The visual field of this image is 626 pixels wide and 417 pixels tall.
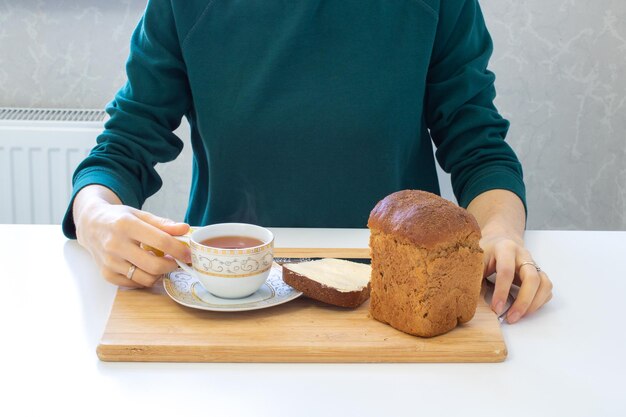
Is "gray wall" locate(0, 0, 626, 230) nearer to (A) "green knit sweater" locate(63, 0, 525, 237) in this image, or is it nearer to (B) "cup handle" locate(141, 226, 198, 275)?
(A) "green knit sweater" locate(63, 0, 525, 237)

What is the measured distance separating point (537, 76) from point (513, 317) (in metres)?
1.71

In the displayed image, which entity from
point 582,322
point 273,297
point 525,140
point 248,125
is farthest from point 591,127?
point 273,297

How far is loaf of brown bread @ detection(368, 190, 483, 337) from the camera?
87cm

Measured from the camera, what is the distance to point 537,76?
2.47 m

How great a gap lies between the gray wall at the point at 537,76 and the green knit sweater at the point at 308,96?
1.03 meters

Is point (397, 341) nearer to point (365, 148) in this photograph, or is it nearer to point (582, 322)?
point (582, 322)

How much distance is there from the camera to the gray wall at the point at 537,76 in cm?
236

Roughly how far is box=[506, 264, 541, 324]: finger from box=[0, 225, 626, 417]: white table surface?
0.05ft

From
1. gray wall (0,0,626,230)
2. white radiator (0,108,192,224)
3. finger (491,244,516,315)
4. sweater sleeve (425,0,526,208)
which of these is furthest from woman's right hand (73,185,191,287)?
gray wall (0,0,626,230)

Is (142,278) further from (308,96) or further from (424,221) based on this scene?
(308,96)

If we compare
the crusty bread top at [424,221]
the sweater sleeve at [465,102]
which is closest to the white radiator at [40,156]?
the sweater sleeve at [465,102]

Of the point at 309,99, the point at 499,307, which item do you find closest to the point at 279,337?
the point at 499,307

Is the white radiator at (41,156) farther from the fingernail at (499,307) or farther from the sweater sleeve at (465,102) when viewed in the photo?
the fingernail at (499,307)

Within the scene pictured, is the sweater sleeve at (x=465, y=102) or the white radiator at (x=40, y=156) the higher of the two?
the sweater sleeve at (x=465, y=102)
